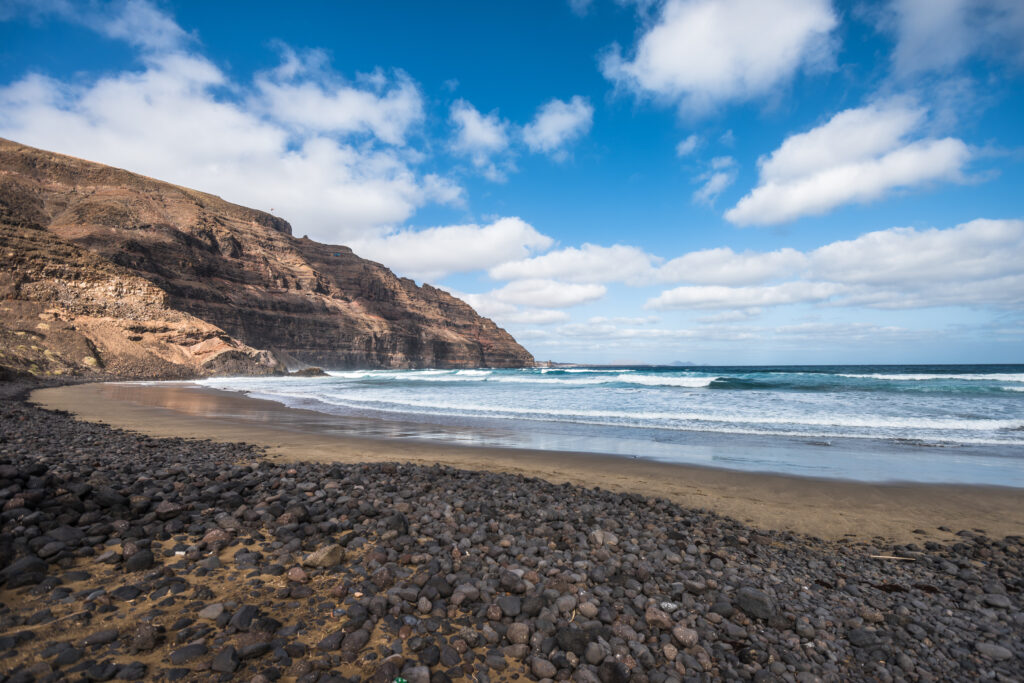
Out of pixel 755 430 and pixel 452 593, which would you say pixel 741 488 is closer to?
pixel 452 593

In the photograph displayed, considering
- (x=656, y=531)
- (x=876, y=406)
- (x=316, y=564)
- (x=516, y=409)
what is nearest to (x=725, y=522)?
(x=656, y=531)

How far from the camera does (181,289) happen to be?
65.3 m

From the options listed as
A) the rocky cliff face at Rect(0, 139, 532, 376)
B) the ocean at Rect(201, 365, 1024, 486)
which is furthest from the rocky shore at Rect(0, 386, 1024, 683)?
the rocky cliff face at Rect(0, 139, 532, 376)

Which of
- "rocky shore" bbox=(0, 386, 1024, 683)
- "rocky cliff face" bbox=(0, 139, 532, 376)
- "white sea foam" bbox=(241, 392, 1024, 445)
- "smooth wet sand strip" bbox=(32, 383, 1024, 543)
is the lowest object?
"white sea foam" bbox=(241, 392, 1024, 445)

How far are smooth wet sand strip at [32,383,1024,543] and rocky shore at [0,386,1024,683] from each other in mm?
697

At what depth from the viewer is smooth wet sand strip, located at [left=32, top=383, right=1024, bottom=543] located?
5.32m

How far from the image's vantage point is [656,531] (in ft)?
14.5

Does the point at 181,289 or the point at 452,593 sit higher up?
the point at 181,289

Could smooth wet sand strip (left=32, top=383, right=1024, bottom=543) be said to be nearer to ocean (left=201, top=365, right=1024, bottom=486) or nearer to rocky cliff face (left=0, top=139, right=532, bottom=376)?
ocean (left=201, top=365, right=1024, bottom=486)

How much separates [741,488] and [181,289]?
79433 mm

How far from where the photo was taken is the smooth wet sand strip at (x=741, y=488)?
5324 millimetres

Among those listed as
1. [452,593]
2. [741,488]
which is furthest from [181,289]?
[452,593]

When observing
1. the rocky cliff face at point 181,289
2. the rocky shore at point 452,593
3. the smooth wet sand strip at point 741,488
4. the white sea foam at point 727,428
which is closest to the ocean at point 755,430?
the white sea foam at point 727,428

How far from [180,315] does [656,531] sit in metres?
59.7
